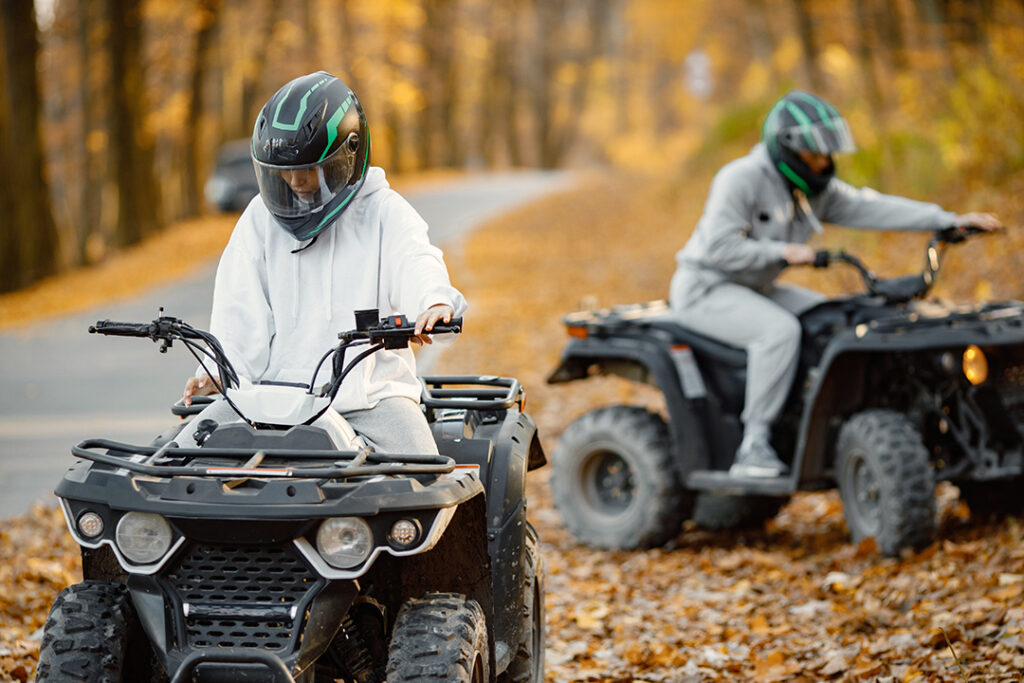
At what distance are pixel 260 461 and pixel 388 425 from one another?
1.89 feet

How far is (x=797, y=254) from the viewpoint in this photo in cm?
685

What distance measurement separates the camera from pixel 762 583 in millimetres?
6828

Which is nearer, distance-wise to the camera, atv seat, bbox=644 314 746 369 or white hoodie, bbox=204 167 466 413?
white hoodie, bbox=204 167 466 413

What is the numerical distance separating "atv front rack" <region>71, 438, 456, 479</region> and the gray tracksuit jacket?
3934mm

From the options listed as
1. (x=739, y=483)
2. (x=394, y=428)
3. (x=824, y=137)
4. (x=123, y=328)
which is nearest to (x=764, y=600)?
(x=739, y=483)

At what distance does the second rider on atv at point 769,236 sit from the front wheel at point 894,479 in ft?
1.90

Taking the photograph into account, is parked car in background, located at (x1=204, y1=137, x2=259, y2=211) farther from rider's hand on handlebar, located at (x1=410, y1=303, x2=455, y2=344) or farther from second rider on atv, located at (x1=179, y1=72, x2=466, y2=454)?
rider's hand on handlebar, located at (x1=410, y1=303, x2=455, y2=344)

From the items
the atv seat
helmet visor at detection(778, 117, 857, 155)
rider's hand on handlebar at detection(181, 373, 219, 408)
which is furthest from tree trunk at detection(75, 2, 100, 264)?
rider's hand on handlebar at detection(181, 373, 219, 408)

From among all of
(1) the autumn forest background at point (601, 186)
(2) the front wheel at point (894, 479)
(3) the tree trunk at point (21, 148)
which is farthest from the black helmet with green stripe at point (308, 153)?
(3) the tree trunk at point (21, 148)

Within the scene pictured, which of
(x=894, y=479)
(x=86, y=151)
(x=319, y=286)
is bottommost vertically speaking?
(x=894, y=479)

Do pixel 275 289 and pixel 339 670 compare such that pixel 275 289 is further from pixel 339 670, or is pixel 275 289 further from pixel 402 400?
pixel 339 670

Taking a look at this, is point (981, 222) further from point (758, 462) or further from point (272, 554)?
point (272, 554)

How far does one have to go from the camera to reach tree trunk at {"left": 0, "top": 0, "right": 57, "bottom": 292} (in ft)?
74.9

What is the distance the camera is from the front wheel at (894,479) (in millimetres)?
6453
